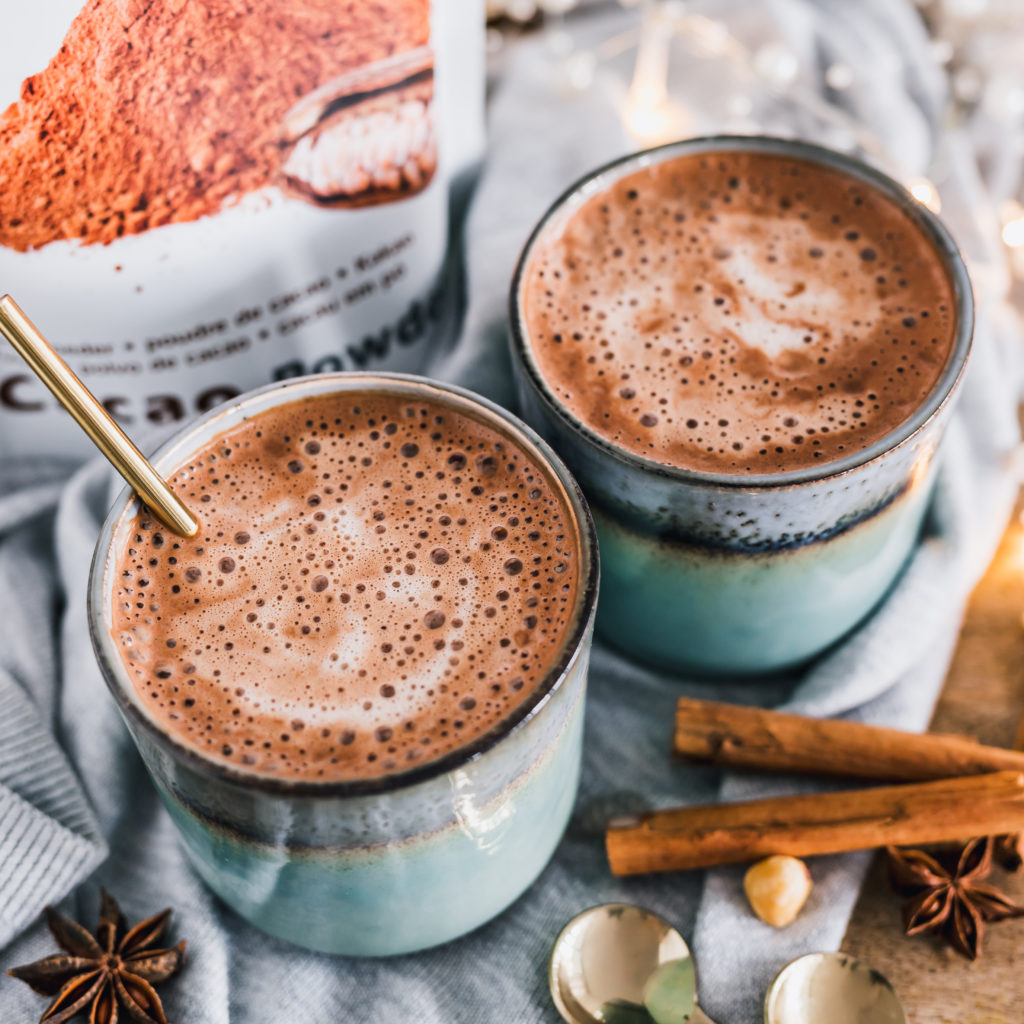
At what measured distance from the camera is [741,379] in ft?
2.40

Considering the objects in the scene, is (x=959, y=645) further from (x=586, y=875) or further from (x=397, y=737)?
(x=397, y=737)

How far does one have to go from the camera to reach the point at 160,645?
0.63 meters

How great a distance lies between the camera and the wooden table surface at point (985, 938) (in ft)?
2.37

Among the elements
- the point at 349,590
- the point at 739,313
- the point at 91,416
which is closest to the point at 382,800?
the point at 349,590

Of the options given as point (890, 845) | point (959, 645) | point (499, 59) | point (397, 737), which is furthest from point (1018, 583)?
point (499, 59)

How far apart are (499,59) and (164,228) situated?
0.54m

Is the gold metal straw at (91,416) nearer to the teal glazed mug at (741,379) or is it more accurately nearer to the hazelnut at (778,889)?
the teal glazed mug at (741,379)

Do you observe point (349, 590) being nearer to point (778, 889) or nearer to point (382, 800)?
point (382, 800)

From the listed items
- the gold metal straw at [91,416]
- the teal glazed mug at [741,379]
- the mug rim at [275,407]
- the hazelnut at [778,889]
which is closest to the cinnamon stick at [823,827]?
the hazelnut at [778,889]

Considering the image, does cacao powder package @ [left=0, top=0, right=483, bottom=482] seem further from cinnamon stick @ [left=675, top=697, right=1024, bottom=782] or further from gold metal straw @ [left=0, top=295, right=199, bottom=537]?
cinnamon stick @ [left=675, top=697, right=1024, bottom=782]

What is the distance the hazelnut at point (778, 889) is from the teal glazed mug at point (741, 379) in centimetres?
15

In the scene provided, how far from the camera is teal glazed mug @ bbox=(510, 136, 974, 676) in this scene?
2.24ft

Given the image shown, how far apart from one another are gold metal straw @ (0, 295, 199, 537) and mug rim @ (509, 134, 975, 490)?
23 centimetres

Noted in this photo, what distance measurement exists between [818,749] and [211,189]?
1.84 feet
